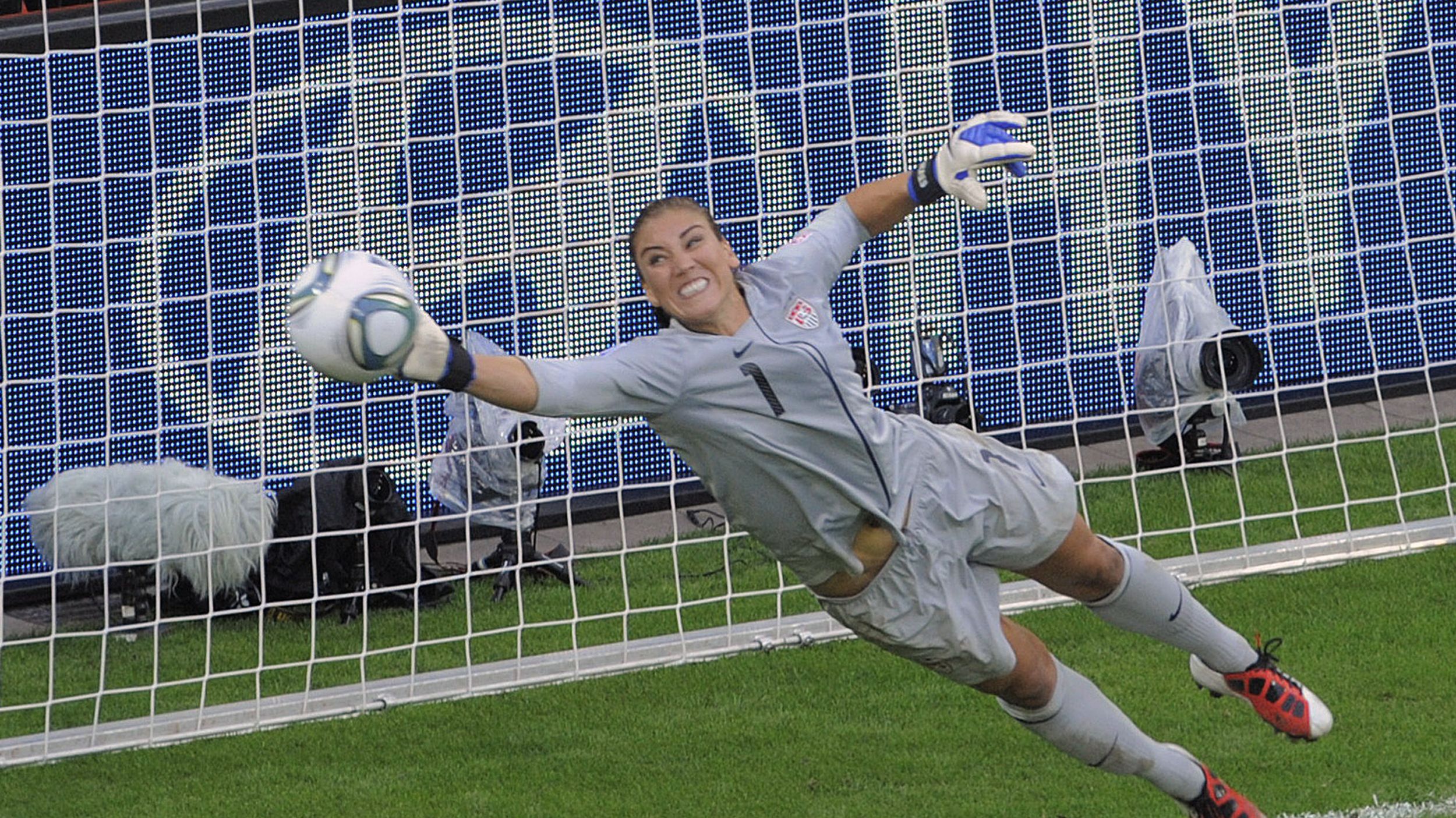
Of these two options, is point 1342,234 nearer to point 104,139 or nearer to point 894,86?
point 894,86

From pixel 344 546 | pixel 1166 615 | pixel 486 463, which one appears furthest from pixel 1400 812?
pixel 344 546

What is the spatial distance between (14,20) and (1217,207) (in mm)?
5280

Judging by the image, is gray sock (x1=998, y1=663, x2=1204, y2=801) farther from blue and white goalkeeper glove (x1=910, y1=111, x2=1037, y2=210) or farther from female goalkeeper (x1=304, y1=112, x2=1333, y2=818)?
blue and white goalkeeper glove (x1=910, y1=111, x2=1037, y2=210)

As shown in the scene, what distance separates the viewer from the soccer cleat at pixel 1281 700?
4945mm

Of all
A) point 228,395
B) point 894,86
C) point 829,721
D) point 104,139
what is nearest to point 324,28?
point 104,139

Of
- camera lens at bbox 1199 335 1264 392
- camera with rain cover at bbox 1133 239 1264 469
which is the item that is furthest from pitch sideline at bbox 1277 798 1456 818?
camera lens at bbox 1199 335 1264 392

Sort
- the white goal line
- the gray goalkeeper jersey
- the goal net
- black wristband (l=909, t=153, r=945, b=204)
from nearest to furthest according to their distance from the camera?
the gray goalkeeper jersey
black wristband (l=909, t=153, r=945, b=204)
the white goal line
the goal net

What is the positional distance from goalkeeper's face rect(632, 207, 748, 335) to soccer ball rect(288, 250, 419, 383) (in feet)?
2.17

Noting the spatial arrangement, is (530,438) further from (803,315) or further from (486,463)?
(803,315)

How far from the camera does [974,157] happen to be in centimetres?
458

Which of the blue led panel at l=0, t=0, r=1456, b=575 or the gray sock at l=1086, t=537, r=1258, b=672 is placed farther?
the blue led panel at l=0, t=0, r=1456, b=575

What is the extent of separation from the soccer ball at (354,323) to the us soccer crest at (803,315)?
3.18 feet

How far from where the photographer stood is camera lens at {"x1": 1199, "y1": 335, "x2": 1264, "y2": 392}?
7734 mm

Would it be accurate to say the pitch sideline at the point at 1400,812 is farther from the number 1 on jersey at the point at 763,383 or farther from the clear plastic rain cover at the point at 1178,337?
the clear plastic rain cover at the point at 1178,337
